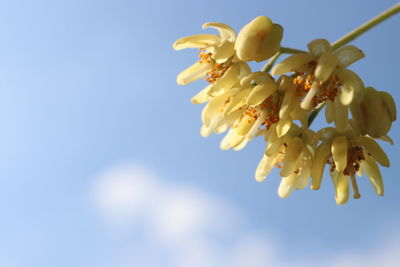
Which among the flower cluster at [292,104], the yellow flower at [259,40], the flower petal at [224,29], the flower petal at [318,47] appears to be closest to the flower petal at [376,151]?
the flower cluster at [292,104]

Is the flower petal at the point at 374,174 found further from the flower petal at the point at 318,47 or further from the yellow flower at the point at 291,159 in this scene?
the flower petal at the point at 318,47

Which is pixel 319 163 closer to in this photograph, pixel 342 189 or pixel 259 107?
pixel 342 189

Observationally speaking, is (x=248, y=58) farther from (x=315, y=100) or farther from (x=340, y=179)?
(x=340, y=179)

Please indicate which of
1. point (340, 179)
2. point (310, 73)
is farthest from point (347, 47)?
point (340, 179)

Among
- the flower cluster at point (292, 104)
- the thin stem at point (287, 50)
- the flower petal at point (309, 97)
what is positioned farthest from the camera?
the thin stem at point (287, 50)

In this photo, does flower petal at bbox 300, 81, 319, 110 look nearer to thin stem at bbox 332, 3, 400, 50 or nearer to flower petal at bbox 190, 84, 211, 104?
thin stem at bbox 332, 3, 400, 50

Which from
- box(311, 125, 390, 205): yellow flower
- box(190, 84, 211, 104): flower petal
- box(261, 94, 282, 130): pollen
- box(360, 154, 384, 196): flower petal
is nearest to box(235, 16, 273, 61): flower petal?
box(261, 94, 282, 130): pollen

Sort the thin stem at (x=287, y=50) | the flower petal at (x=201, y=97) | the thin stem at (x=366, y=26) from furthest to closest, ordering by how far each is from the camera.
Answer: the flower petal at (x=201, y=97) < the thin stem at (x=287, y=50) < the thin stem at (x=366, y=26)
